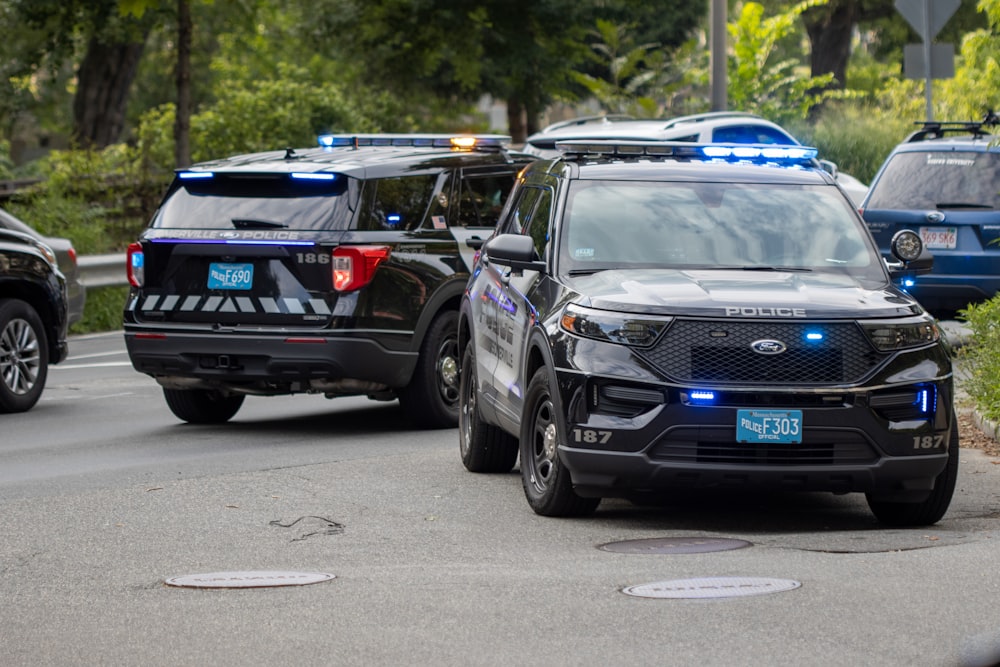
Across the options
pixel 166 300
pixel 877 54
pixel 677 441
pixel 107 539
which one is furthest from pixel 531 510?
pixel 877 54

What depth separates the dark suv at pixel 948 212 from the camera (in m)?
15.6

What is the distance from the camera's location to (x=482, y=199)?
12.8 meters

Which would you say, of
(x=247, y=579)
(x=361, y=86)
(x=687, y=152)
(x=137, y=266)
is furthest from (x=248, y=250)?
(x=361, y=86)

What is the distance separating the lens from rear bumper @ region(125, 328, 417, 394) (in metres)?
11.5

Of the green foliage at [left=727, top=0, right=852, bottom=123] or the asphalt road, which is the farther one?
the green foliage at [left=727, top=0, right=852, bottom=123]

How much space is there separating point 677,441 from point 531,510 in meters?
1.19

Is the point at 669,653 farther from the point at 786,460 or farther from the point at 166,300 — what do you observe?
the point at 166,300

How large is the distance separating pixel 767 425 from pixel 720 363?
332 millimetres

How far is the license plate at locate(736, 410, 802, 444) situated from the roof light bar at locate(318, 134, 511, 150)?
203 inches

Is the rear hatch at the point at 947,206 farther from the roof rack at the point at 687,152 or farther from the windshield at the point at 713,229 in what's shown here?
the windshield at the point at 713,229

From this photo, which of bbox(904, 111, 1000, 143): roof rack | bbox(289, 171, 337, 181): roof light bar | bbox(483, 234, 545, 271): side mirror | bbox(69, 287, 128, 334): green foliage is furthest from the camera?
bbox(69, 287, 128, 334): green foliage

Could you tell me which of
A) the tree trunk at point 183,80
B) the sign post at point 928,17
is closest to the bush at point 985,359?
the sign post at point 928,17

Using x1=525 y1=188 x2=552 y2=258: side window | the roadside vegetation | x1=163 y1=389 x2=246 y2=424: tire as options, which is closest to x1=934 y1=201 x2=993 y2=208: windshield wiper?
x1=163 y1=389 x2=246 y2=424: tire

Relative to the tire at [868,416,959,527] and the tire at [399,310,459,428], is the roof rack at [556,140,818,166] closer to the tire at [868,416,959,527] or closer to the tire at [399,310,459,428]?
the tire at [868,416,959,527]
